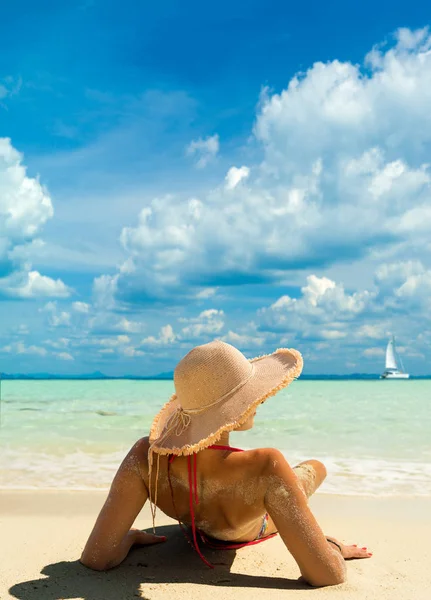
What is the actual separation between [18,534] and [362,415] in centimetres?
1212

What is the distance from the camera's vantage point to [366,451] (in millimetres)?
8398

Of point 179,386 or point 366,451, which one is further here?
point 366,451

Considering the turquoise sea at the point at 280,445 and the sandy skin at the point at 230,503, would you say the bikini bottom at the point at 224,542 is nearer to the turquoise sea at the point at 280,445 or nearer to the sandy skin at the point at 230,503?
the sandy skin at the point at 230,503

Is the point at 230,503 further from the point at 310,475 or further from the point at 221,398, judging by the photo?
the point at 310,475

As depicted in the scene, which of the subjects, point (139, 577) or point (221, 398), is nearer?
point (221, 398)

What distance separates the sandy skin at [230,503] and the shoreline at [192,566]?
0.13 m

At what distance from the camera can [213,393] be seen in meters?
2.69

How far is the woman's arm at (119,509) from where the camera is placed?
284 centimetres

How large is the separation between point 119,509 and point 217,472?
54 centimetres

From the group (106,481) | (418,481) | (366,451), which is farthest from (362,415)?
(106,481)

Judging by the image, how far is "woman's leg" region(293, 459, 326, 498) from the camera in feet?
10.6

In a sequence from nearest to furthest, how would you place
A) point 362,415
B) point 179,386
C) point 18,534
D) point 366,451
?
1. point 179,386
2. point 18,534
3. point 366,451
4. point 362,415

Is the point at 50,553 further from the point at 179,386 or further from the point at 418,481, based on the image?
the point at 418,481

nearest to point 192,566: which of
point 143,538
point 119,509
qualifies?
point 143,538
